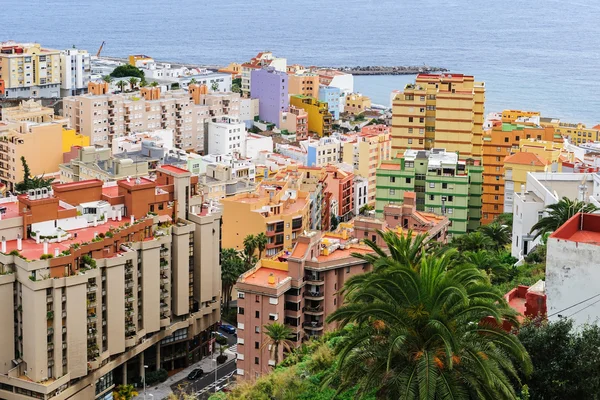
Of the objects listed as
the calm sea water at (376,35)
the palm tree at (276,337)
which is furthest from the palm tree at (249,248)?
the calm sea water at (376,35)

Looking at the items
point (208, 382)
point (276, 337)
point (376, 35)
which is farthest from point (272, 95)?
point (376, 35)

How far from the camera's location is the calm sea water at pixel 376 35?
289ft

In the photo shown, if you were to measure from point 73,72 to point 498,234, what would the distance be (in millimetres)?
37499

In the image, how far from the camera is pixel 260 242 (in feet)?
99.4

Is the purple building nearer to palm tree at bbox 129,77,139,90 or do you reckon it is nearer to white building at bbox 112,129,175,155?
palm tree at bbox 129,77,139,90

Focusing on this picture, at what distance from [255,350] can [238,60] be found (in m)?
83.9

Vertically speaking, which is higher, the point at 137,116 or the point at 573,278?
the point at 573,278

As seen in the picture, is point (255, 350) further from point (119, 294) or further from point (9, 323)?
point (9, 323)

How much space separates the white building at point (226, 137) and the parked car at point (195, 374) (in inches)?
897

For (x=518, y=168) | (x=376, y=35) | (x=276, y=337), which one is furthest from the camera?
(x=376, y=35)

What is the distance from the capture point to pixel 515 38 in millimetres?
127500

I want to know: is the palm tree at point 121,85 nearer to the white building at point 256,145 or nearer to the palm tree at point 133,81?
the palm tree at point 133,81

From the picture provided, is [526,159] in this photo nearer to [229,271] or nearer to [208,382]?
[229,271]

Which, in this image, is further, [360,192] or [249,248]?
[360,192]
